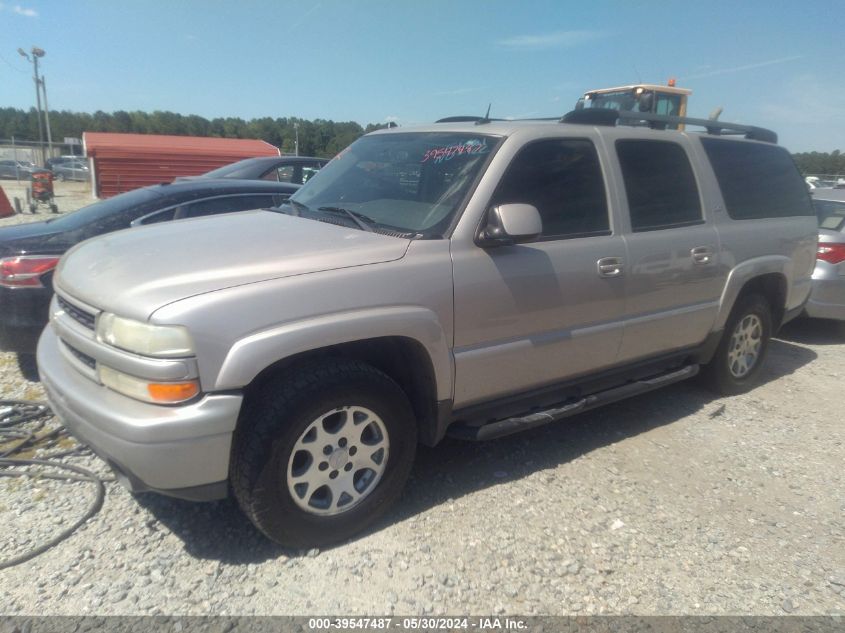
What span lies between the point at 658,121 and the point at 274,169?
6.49 m

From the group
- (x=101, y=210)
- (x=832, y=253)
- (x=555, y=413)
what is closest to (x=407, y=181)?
(x=555, y=413)

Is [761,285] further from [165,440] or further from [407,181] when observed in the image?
[165,440]

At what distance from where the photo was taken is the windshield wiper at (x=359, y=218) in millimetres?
3115

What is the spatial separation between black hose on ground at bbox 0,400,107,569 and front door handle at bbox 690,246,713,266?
3713mm

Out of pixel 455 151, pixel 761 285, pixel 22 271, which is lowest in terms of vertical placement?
pixel 22 271

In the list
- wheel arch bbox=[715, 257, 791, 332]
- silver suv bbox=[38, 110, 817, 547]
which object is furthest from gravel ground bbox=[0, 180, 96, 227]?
wheel arch bbox=[715, 257, 791, 332]

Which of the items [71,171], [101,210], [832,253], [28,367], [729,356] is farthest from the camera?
[71,171]

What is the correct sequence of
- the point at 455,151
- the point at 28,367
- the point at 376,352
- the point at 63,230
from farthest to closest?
the point at 28,367 < the point at 63,230 < the point at 455,151 < the point at 376,352

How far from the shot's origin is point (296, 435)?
259 cm

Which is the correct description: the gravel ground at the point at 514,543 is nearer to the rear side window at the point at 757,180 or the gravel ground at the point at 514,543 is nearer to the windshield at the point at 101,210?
the rear side window at the point at 757,180

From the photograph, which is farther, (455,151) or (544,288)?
(455,151)

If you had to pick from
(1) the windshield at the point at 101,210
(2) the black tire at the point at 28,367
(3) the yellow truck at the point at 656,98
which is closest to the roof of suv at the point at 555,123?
(1) the windshield at the point at 101,210

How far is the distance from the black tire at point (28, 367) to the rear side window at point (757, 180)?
511cm

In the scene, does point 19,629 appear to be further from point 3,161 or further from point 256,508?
point 3,161
